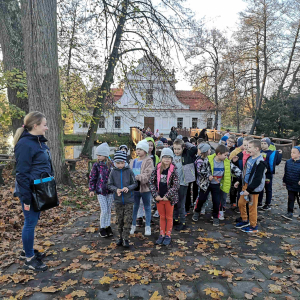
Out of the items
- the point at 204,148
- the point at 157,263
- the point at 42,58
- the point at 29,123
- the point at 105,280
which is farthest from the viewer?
the point at 42,58

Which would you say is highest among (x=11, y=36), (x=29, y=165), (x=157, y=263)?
(x=11, y=36)

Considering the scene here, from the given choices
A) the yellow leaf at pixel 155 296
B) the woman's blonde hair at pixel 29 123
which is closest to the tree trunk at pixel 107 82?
the woman's blonde hair at pixel 29 123

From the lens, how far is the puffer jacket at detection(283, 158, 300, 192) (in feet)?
17.0

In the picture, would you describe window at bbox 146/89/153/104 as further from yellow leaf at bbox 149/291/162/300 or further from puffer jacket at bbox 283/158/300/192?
yellow leaf at bbox 149/291/162/300

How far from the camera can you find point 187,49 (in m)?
9.06

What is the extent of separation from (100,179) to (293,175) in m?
3.90

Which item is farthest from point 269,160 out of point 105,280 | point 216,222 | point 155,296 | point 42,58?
point 42,58

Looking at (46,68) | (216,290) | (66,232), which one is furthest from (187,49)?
(216,290)

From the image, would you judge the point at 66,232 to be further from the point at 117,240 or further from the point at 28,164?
the point at 28,164

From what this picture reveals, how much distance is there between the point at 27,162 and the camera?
3094 millimetres

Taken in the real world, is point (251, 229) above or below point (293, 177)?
below

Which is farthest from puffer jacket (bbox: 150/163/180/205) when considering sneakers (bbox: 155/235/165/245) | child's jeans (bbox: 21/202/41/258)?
child's jeans (bbox: 21/202/41/258)

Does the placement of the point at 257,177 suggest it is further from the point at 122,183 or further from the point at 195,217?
the point at 122,183

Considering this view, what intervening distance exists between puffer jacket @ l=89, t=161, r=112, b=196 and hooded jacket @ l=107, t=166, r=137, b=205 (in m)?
0.24
